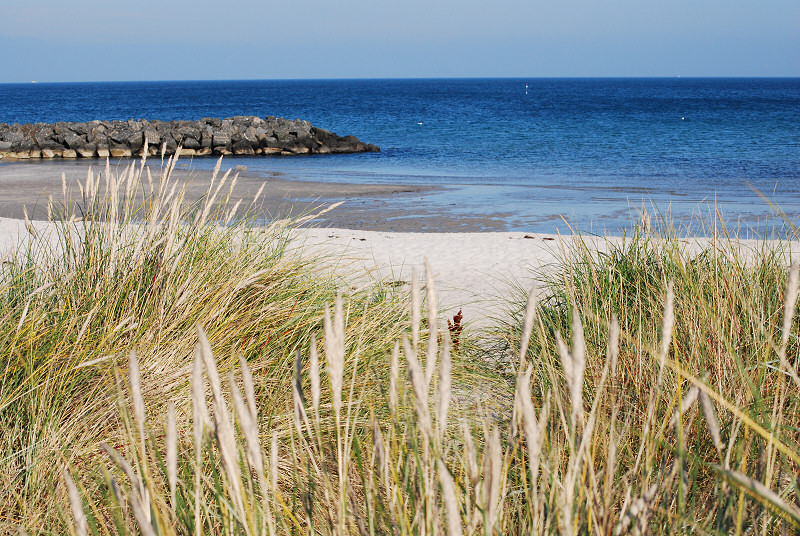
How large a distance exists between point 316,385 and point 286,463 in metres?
1.64

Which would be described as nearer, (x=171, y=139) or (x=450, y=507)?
(x=450, y=507)

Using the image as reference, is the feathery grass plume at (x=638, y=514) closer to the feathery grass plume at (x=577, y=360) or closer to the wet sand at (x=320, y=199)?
the feathery grass plume at (x=577, y=360)

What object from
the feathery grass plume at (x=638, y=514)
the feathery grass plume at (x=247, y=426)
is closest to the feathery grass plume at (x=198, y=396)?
the feathery grass plume at (x=247, y=426)

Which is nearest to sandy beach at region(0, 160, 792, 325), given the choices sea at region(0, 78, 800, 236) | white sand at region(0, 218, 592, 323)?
white sand at region(0, 218, 592, 323)

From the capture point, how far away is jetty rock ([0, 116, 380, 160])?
2909 cm

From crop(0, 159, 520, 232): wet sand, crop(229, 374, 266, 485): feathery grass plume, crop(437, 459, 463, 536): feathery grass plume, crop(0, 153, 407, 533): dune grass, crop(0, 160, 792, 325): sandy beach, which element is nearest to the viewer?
crop(437, 459, 463, 536): feathery grass plume

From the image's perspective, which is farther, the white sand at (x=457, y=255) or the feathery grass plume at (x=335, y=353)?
the white sand at (x=457, y=255)

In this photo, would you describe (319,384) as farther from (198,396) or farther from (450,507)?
(450,507)

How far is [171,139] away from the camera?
30734 mm

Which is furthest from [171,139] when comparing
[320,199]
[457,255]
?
[457,255]

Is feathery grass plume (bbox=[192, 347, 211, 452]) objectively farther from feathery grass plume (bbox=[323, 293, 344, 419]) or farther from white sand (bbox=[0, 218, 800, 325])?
white sand (bbox=[0, 218, 800, 325])

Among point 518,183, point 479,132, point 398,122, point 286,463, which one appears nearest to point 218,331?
point 286,463

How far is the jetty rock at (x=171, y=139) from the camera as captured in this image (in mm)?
29089

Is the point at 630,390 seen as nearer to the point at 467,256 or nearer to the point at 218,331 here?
the point at 218,331
